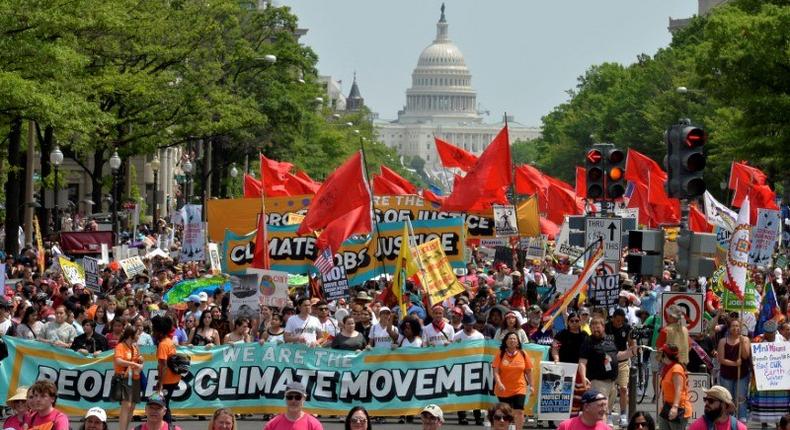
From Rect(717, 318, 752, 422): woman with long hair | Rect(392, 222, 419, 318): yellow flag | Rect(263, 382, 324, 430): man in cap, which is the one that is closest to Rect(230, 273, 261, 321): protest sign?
Rect(392, 222, 419, 318): yellow flag

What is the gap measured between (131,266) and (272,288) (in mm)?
8190

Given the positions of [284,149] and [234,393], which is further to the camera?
[284,149]

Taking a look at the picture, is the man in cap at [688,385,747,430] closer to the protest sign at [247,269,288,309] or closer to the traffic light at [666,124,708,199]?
the traffic light at [666,124,708,199]

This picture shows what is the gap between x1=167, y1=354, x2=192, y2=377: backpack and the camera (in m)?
18.8

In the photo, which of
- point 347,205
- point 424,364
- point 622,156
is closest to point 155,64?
point 347,205

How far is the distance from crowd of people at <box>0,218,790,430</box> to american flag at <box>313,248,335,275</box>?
0.54 metres

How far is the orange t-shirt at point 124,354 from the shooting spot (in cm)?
1873

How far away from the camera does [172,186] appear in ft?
322

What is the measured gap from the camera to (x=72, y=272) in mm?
30094

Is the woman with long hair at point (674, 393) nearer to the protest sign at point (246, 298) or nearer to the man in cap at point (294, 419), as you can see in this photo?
the man in cap at point (294, 419)

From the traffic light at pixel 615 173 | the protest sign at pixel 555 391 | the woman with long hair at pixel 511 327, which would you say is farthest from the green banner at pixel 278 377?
the traffic light at pixel 615 173

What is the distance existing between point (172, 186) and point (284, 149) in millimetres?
20670

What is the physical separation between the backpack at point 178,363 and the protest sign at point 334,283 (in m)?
8.12

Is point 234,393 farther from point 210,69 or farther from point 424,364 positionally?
point 210,69
